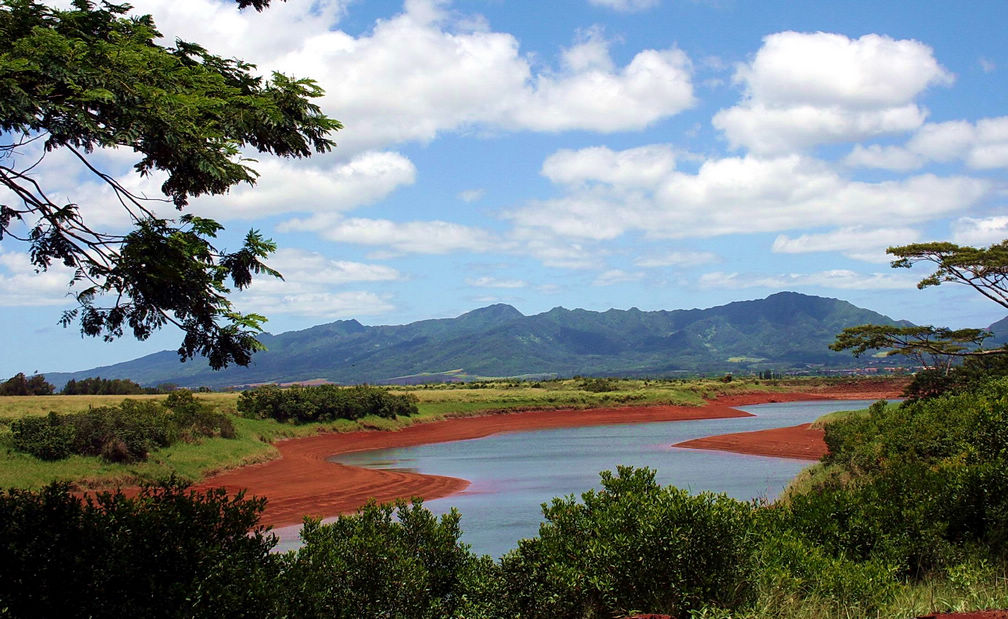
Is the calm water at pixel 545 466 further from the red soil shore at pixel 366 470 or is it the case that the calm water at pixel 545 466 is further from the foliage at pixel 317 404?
the foliage at pixel 317 404

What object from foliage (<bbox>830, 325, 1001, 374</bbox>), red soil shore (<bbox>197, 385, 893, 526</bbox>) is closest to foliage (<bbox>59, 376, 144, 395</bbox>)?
red soil shore (<bbox>197, 385, 893, 526</bbox>)

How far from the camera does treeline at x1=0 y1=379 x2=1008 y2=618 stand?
6.03m

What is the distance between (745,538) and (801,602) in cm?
78

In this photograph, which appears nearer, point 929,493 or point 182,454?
point 929,493

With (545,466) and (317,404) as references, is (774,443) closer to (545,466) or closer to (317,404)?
(545,466)

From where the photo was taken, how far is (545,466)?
1407 inches

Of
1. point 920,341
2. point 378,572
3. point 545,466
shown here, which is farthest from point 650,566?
point 920,341

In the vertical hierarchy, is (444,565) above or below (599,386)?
above

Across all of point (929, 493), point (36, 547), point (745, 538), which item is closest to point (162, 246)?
point (36, 547)

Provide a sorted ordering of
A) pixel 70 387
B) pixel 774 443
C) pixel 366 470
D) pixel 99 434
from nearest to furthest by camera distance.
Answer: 1. pixel 99 434
2. pixel 366 470
3. pixel 774 443
4. pixel 70 387

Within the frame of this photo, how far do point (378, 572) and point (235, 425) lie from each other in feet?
127

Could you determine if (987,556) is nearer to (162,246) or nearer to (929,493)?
(929,493)

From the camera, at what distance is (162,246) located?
7.12m

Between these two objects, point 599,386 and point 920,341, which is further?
point 599,386
